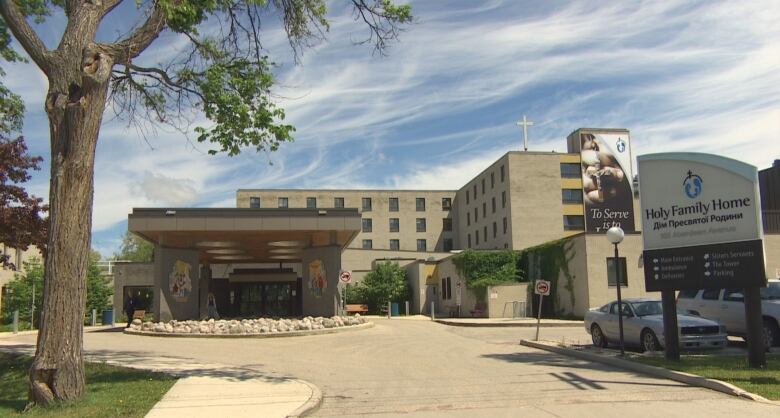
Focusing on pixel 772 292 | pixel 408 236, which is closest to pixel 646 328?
pixel 772 292

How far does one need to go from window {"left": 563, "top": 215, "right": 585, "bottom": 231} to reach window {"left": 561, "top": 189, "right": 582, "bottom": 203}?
1.54 m

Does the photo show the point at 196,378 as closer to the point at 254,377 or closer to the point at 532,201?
the point at 254,377

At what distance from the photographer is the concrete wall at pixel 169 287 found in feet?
92.1

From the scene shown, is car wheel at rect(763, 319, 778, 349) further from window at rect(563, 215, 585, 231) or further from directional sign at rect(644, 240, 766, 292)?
window at rect(563, 215, 585, 231)

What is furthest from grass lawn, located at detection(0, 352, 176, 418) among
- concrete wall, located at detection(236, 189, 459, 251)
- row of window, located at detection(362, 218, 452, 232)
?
concrete wall, located at detection(236, 189, 459, 251)

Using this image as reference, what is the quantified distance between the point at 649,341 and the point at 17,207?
18.0m

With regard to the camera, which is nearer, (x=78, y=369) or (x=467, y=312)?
(x=78, y=369)

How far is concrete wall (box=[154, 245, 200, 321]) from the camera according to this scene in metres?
28.1

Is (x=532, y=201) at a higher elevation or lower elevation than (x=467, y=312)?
higher

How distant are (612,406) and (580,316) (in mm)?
25109

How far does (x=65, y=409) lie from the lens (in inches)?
367

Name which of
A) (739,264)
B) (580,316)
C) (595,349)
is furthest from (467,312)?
(739,264)

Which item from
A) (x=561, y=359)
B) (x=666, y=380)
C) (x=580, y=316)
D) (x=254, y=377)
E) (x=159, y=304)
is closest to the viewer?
(x=666, y=380)

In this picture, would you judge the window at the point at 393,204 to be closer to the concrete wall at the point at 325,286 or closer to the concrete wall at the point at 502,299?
the concrete wall at the point at 502,299
